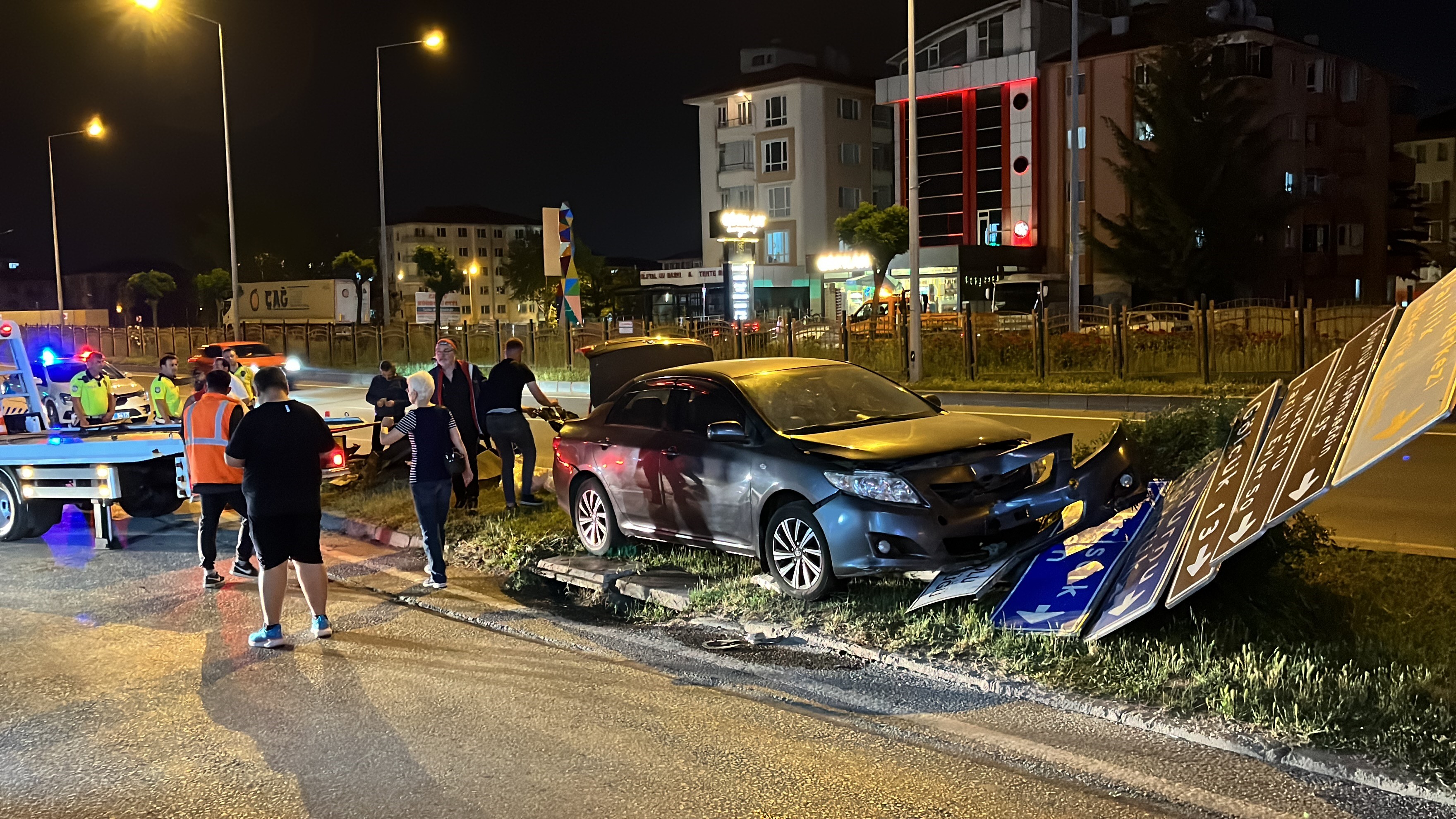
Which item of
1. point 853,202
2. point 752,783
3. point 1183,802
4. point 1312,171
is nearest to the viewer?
point 1183,802

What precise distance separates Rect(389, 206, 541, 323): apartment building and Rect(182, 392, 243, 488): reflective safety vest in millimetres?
132548

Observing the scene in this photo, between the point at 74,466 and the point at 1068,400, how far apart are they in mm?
15399

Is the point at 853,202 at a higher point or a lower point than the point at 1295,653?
higher

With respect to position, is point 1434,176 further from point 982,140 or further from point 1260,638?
point 1260,638

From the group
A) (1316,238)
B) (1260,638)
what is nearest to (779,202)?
(1316,238)

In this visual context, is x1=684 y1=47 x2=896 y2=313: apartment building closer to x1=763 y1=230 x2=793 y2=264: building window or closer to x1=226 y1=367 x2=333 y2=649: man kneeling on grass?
x1=763 y1=230 x2=793 y2=264: building window

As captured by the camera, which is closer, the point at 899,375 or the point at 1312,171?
the point at 899,375

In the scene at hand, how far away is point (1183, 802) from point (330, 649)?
482 cm

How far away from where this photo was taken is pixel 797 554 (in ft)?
23.7

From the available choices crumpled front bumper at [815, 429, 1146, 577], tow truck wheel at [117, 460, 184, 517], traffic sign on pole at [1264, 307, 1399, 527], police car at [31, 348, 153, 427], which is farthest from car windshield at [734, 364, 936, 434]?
police car at [31, 348, 153, 427]

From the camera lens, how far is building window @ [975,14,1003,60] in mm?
58969

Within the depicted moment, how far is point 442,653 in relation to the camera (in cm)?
680

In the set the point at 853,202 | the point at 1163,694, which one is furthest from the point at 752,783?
the point at 853,202

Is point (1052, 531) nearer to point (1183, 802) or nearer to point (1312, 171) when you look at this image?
point (1183, 802)
